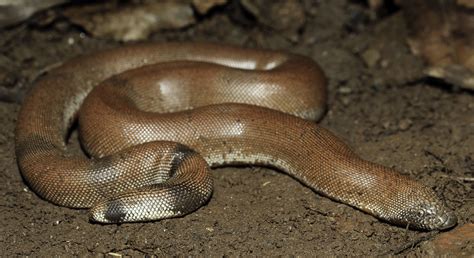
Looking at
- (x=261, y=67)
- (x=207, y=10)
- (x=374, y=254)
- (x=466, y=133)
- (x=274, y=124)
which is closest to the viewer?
(x=374, y=254)

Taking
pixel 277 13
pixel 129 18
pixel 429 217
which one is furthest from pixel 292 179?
pixel 129 18

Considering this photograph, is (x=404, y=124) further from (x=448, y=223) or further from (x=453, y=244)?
(x=453, y=244)

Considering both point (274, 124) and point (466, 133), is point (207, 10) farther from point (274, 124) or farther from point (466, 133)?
point (466, 133)

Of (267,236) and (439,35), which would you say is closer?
(267,236)

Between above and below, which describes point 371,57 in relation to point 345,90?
above

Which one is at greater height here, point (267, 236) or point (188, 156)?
point (188, 156)

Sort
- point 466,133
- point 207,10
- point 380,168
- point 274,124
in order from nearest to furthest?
point 380,168
point 274,124
point 466,133
point 207,10

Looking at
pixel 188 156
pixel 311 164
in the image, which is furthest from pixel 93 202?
pixel 311 164
